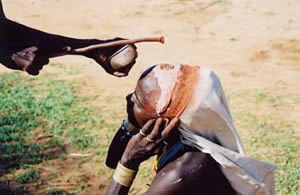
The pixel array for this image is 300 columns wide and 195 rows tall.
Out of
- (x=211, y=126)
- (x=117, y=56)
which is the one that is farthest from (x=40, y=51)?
(x=211, y=126)

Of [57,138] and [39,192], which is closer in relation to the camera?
[39,192]

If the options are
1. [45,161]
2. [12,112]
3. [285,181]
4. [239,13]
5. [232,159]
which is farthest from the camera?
[239,13]

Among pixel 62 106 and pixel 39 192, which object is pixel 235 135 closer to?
pixel 39 192

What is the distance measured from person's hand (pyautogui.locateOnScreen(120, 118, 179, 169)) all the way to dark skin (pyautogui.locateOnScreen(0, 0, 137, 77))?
29 cm

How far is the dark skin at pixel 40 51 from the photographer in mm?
2373

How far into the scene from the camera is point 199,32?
294 inches

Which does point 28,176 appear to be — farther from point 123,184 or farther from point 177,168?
point 177,168

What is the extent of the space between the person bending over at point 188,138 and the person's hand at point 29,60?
0.39 metres

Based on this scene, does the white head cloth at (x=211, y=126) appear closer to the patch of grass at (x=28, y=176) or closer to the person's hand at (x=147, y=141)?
the person's hand at (x=147, y=141)

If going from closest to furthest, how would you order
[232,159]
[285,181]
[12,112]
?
[232,159] < [285,181] < [12,112]

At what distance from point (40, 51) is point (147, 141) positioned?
0.56 meters

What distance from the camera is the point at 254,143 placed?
482 centimetres

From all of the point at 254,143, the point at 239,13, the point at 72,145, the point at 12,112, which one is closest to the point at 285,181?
the point at 254,143

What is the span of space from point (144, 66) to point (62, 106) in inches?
50.7
